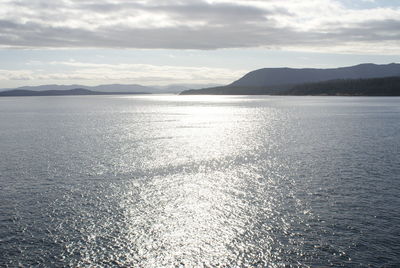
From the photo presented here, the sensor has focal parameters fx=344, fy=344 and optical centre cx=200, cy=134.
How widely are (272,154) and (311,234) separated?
34897mm

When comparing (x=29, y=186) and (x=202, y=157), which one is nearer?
(x=29, y=186)

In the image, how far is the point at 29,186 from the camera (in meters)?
40.0

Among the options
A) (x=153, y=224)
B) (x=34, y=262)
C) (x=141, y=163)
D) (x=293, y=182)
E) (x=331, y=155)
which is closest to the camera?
(x=34, y=262)

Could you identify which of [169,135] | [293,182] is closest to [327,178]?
[293,182]

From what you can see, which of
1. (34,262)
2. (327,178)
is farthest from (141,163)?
(34,262)

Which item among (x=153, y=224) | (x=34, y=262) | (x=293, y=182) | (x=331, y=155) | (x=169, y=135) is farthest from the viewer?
(x=169, y=135)

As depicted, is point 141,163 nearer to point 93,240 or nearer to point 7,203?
point 7,203

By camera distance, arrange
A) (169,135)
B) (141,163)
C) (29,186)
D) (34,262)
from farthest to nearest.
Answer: (169,135), (141,163), (29,186), (34,262)

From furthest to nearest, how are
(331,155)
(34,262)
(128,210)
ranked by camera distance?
(331,155) → (128,210) → (34,262)

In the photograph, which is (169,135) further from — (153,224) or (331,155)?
(153,224)

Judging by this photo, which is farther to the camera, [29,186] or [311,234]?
[29,186]

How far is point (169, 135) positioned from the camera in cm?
8812

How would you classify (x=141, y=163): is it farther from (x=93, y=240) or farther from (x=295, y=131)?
(x=295, y=131)

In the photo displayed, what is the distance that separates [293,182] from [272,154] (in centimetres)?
1920
